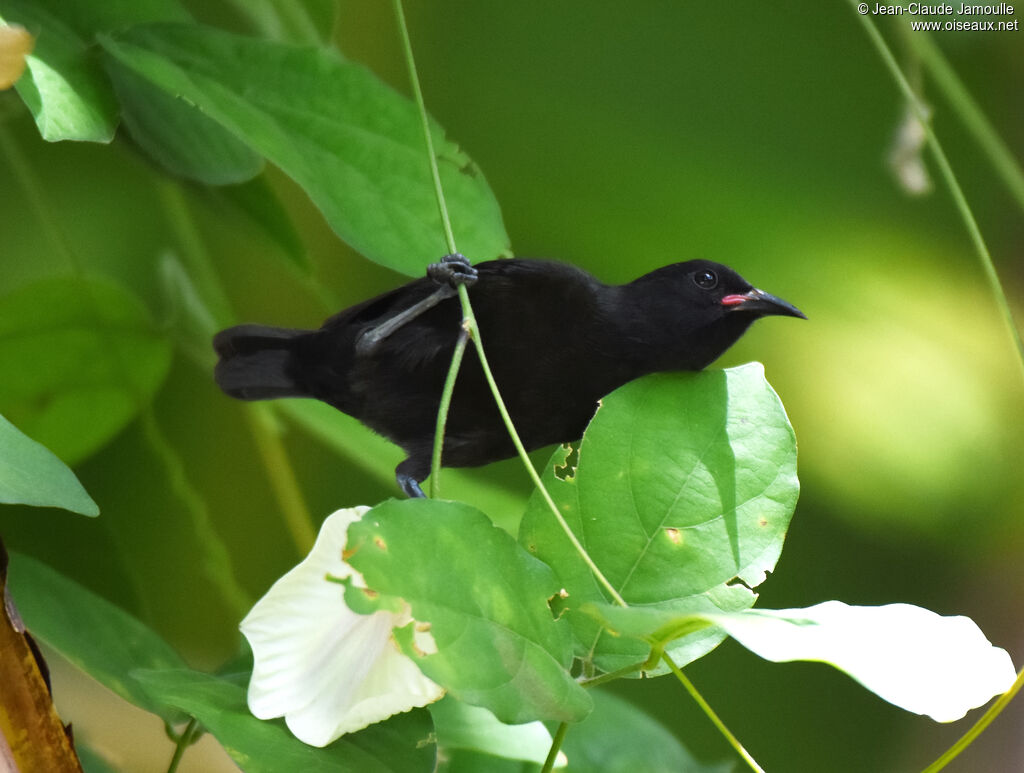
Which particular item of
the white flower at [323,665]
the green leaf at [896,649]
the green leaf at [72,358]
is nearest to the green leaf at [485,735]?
the white flower at [323,665]

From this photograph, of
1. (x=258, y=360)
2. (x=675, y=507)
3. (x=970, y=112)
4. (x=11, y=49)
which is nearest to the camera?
(x=11, y=49)

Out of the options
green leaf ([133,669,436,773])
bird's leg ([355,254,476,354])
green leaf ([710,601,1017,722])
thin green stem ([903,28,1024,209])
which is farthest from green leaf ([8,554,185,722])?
thin green stem ([903,28,1024,209])

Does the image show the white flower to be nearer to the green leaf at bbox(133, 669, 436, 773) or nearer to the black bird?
the green leaf at bbox(133, 669, 436, 773)

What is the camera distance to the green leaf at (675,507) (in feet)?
1.49

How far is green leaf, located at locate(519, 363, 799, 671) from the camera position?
0.45m

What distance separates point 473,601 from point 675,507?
0.13m

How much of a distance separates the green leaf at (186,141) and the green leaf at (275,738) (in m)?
0.33

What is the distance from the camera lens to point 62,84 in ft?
1.62

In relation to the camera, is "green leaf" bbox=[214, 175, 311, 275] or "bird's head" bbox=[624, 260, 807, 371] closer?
"bird's head" bbox=[624, 260, 807, 371]

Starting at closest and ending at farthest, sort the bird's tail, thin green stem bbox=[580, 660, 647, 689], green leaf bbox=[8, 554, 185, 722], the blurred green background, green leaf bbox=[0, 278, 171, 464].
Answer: thin green stem bbox=[580, 660, 647, 689]
green leaf bbox=[8, 554, 185, 722]
the bird's tail
green leaf bbox=[0, 278, 171, 464]
the blurred green background

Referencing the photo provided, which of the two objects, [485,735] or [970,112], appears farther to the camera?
Result: [970,112]

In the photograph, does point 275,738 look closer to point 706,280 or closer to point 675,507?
point 675,507

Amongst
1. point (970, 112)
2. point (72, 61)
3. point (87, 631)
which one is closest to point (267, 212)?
point (72, 61)

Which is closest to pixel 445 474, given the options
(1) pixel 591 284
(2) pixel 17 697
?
(1) pixel 591 284
